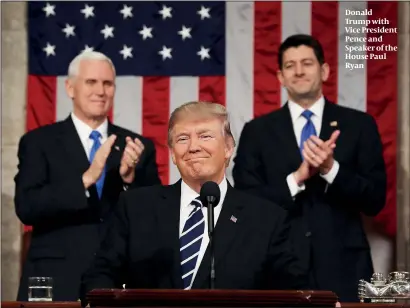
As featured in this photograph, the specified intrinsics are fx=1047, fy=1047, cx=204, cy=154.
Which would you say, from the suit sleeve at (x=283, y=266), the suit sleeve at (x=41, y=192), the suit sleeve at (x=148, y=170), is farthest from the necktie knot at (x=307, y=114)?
the suit sleeve at (x=283, y=266)

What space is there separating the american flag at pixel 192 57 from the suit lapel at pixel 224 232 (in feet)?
8.05

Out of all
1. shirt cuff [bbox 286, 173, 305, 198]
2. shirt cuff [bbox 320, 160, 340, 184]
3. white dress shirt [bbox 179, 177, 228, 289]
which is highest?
shirt cuff [bbox 320, 160, 340, 184]

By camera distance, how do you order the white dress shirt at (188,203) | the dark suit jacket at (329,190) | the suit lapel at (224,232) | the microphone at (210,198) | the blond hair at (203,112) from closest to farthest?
the microphone at (210,198) < the suit lapel at (224,232) < the white dress shirt at (188,203) < the blond hair at (203,112) < the dark suit jacket at (329,190)

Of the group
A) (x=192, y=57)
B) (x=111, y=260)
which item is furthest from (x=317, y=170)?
(x=111, y=260)

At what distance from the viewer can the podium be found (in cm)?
378

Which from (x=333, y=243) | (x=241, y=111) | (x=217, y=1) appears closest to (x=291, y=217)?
(x=333, y=243)

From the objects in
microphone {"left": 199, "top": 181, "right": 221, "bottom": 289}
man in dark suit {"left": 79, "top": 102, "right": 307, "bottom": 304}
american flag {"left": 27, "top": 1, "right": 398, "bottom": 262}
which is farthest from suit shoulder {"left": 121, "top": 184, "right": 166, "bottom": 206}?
american flag {"left": 27, "top": 1, "right": 398, "bottom": 262}

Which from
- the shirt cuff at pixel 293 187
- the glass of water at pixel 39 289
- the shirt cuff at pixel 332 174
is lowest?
the glass of water at pixel 39 289

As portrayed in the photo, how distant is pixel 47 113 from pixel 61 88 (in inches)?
8.0

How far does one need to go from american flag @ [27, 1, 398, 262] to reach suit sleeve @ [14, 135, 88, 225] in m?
0.52

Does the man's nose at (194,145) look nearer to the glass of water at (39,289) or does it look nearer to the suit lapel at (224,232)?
the suit lapel at (224,232)

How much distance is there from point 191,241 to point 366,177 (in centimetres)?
243

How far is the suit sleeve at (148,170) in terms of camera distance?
712 centimetres

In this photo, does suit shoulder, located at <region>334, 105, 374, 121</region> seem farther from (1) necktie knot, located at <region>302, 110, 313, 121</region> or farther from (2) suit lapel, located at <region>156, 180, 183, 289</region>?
(2) suit lapel, located at <region>156, 180, 183, 289</region>
